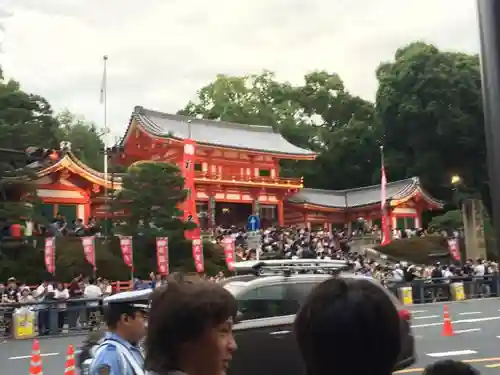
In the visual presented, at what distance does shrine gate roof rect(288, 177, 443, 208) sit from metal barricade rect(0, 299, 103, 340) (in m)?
24.5

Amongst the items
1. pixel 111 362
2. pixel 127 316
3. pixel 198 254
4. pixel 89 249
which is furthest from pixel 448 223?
pixel 111 362

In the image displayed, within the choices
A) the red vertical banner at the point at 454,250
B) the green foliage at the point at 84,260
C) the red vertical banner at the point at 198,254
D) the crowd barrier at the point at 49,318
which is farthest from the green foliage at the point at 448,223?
the crowd barrier at the point at 49,318

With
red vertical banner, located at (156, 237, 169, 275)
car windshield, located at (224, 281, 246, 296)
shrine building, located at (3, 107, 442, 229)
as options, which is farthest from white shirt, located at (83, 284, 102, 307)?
shrine building, located at (3, 107, 442, 229)

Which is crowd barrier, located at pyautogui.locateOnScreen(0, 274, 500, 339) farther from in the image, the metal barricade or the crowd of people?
the crowd of people

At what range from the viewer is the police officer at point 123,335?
2.86 metres

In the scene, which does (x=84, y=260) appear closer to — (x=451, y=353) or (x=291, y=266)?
(x=451, y=353)

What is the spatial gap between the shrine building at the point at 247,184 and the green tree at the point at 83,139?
32.7 feet

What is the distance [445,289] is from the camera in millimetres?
24141

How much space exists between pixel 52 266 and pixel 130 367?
21492 millimetres

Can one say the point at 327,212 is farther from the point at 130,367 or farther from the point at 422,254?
the point at 130,367

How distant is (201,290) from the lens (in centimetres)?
227

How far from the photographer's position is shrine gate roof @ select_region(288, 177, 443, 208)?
1624 inches

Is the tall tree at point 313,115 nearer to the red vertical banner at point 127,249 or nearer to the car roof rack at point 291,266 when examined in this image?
the red vertical banner at point 127,249

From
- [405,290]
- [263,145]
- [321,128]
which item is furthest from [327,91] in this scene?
[405,290]
